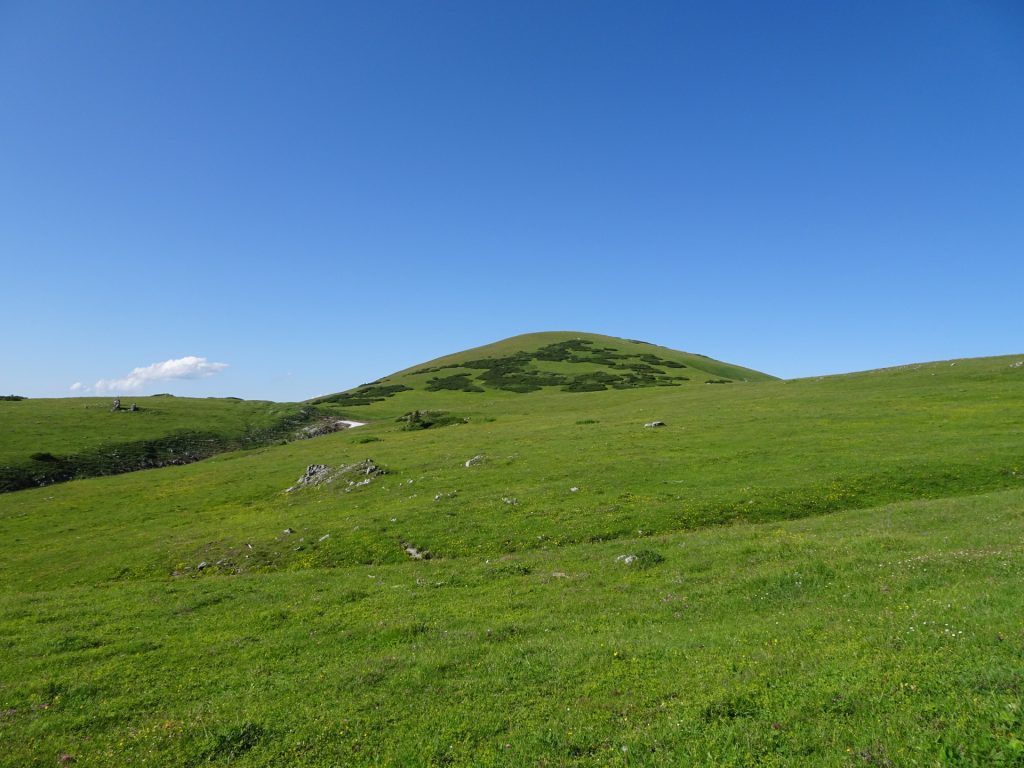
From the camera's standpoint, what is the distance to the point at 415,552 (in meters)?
28.6

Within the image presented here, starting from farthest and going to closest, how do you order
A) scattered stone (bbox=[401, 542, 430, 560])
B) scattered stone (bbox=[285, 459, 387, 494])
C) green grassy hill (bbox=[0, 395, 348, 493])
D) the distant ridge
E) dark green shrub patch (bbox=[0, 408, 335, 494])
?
the distant ridge, green grassy hill (bbox=[0, 395, 348, 493]), dark green shrub patch (bbox=[0, 408, 335, 494]), scattered stone (bbox=[285, 459, 387, 494]), scattered stone (bbox=[401, 542, 430, 560])

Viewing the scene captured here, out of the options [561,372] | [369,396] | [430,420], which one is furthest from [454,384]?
[430,420]

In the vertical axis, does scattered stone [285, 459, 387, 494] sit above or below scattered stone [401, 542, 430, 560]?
above

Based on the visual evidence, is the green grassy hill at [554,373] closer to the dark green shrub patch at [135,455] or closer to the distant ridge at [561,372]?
the distant ridge at [561,372]

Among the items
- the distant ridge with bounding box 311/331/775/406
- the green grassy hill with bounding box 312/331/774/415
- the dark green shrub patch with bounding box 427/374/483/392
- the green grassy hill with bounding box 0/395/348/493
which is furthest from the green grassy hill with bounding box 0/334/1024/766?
the dark green shrub patch with bounding box 427/374/483/392

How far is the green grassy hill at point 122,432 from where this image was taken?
69.8 metres

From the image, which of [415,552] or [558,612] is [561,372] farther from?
[558,612]

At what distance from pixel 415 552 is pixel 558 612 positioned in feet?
40.8

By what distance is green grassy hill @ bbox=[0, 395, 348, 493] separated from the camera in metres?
69.8

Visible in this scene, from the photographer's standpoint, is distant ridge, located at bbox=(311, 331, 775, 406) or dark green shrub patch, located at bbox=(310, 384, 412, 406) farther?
distant ridge, located at bbox=(311, 331, 775, 406)

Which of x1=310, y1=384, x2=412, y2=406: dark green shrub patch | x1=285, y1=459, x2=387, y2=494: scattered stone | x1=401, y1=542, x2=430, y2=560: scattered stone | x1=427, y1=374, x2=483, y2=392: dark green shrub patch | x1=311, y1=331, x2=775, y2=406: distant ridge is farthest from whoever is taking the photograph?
x1=427, y1=374, x2=483, y2=392: dark green shrub patch

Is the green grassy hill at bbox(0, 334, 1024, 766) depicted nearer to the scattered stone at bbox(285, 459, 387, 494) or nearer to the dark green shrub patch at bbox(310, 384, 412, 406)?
the scattered stone at bbox(285, 459, 387, 494)

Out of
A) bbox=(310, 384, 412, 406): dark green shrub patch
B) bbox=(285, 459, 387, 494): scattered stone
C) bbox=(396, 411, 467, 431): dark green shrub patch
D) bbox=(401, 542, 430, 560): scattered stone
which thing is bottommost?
bbox=(401, 542, 430, 560): scattered stone

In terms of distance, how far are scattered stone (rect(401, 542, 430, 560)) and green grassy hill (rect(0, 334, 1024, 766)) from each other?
308 mm
